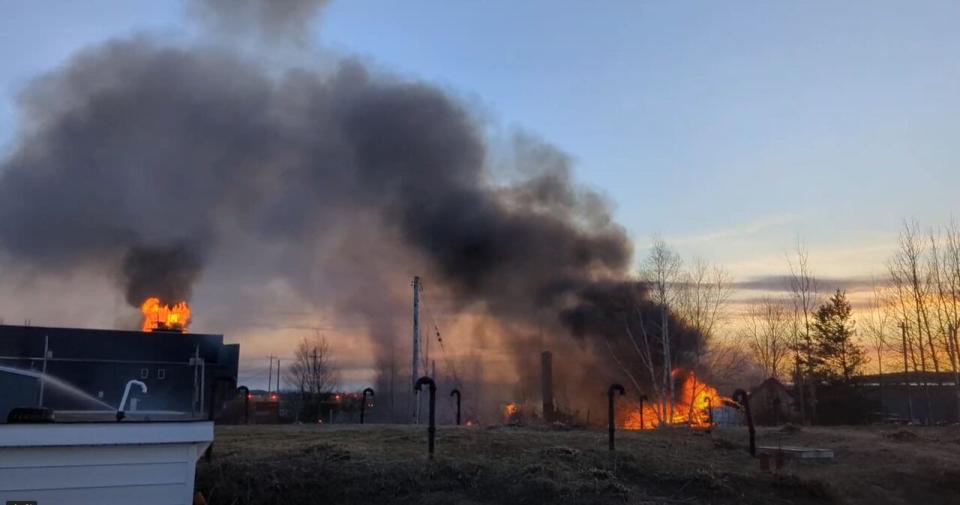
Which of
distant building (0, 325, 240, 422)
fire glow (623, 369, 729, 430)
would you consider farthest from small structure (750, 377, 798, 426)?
distant building (0, 325, 240, 422)

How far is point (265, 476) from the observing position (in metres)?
9.31

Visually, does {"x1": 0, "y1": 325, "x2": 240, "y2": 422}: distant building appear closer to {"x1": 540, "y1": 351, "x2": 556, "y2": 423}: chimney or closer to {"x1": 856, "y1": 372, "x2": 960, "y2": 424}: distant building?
{"x1": 540, "y1": 351, "x2": 556, "y2": 423}: chimney

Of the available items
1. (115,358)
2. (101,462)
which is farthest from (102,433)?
(115,358)

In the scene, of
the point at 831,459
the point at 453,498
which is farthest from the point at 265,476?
the point at 831,459

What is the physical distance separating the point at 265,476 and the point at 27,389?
132 inches

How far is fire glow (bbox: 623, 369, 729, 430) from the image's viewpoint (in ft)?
110

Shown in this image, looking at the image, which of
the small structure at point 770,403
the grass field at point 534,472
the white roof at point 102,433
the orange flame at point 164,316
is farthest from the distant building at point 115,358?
the white roof at point 102,433

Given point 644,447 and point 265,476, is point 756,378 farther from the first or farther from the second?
point 265,476

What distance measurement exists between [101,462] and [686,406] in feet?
108

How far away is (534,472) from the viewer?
10.2 metres

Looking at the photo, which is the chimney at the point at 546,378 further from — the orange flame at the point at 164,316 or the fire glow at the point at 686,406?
the orange flame at the point at 164,316

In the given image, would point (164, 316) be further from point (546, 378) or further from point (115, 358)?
point (546, 378)

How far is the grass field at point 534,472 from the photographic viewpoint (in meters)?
9.31

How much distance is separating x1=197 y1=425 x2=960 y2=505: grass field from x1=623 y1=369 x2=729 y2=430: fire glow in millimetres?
18342
